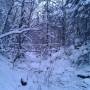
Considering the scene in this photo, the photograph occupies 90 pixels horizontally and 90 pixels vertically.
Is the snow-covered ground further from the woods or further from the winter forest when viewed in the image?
the woods

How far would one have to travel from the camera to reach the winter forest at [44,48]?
8125 millimetres

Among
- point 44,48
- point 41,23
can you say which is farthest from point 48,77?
point 44,48

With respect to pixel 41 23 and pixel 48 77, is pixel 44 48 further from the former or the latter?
pixel 48 77

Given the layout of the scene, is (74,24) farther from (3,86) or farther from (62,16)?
(3,86)

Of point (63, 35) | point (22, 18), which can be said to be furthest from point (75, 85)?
point (63, 35)

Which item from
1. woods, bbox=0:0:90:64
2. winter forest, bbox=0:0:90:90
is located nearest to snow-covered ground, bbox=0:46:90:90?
winter forest, bbox=0:0:90:90

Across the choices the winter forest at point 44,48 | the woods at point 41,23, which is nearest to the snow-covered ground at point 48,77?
the winter forest at point 44,48

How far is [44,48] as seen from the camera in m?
15.4

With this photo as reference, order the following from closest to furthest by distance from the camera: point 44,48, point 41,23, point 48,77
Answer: point 48,77
point 41,23
point 44,48

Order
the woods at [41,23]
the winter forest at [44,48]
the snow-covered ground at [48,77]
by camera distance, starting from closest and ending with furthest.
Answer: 1. the snow-covered ground at [48,77]
2. the winter forest at [44,48]
3. the woods at [41,23]

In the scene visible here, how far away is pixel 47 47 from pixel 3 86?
32.3 ft

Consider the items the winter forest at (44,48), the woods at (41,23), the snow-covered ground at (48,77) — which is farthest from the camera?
the woods at (41,23)

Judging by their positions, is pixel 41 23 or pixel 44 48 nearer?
pixel 41 23

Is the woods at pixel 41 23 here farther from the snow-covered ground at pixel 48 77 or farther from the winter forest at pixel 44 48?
the snow-covered ground at pixel 48 77
